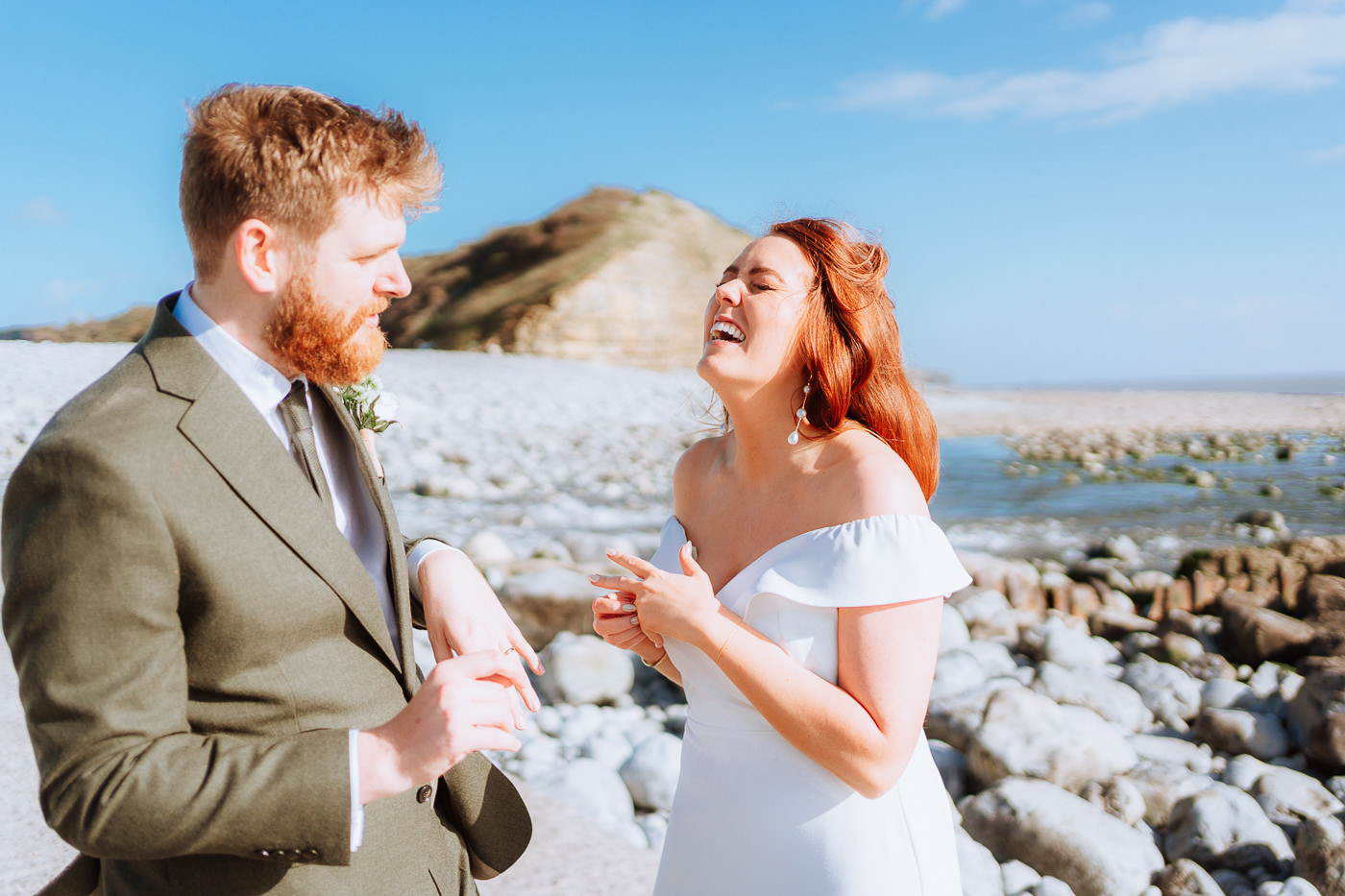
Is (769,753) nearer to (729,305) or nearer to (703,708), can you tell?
(703,708)

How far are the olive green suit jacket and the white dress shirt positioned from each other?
45 millimetres

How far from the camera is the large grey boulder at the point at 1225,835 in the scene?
3.83 metres

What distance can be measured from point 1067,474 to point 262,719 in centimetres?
1776

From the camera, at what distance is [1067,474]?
1723cm

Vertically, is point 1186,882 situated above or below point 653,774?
below

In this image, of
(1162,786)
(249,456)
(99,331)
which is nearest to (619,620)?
(249,456)

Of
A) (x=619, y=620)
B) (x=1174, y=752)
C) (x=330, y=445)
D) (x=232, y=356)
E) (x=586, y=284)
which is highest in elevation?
(x=586, y=284)

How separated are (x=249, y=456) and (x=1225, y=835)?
165 inches

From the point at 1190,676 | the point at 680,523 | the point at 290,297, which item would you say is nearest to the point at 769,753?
the point at 680,523

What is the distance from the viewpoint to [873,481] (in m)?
2.05

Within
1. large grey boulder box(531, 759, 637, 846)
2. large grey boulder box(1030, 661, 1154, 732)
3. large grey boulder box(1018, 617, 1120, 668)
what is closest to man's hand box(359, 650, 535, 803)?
large grey boulder box(531, 759, 637, 846)

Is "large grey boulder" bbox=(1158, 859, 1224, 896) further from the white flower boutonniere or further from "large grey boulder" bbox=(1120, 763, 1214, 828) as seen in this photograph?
the white flower boutonniere

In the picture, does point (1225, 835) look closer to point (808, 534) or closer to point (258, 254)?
point (808, 534)

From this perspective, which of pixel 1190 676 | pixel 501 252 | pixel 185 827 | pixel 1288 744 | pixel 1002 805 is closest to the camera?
pixel 185 827
